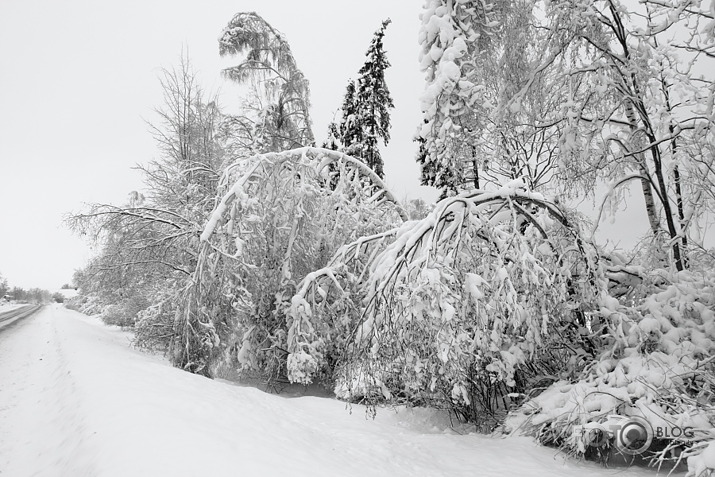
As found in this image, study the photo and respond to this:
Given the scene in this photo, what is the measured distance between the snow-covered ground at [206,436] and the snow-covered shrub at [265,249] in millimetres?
1791

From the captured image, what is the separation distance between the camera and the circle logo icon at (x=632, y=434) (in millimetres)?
4688

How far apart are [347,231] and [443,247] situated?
3876 mm

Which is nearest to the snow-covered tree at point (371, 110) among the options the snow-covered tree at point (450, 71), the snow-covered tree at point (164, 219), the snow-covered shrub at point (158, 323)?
the snow-covered tree at point (164, 219)

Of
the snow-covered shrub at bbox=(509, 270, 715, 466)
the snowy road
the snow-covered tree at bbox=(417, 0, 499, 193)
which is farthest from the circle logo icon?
the snowy road

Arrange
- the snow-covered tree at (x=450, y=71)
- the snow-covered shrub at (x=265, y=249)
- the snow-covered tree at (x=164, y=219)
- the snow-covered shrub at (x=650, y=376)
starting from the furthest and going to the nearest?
the snow-covered tree at (x=164, y=219) < the snow-covered shrub at (x=265, y=249) < the snow-covered tree at (x=450, y=71) < the snow-covered shrub at (x=650, y=376)

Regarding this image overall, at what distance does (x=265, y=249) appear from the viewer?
343 inches

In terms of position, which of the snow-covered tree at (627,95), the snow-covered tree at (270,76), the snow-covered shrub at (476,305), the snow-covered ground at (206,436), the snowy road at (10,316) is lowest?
the snowy road at (10,316)

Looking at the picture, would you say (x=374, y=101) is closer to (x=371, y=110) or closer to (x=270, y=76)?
(x=371, y=110)

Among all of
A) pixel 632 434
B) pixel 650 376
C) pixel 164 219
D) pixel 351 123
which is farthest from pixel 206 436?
pixel 351 123

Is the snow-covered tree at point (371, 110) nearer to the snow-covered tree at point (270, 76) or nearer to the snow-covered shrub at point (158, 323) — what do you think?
the snow-covered tree at point (270, 76)

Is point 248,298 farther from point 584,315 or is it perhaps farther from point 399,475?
point 584,315

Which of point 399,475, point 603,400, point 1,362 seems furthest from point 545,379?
point 1,362

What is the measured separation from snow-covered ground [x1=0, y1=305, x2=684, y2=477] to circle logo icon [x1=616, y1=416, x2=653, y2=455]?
0.35 meters

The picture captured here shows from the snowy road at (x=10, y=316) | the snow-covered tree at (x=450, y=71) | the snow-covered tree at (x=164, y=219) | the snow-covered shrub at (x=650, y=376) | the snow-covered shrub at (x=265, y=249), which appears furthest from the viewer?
the snowy road at (x=10, y=316)
